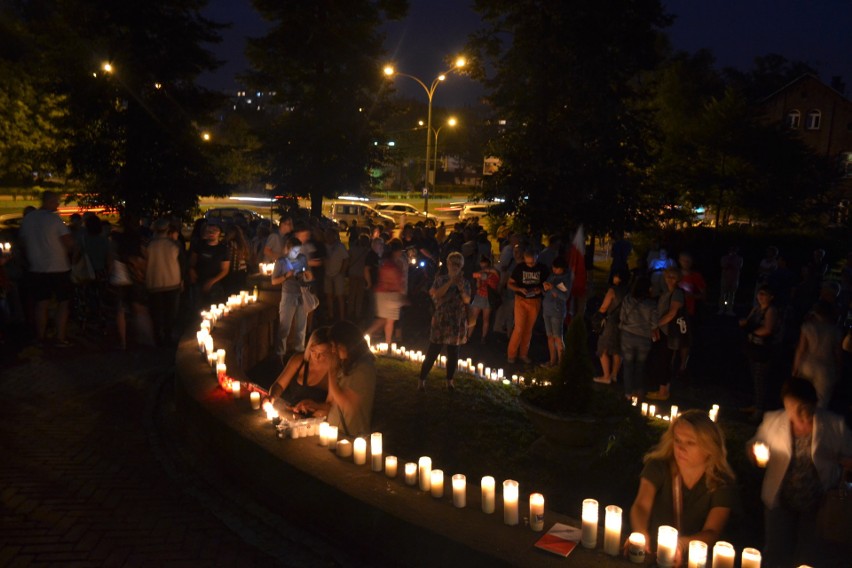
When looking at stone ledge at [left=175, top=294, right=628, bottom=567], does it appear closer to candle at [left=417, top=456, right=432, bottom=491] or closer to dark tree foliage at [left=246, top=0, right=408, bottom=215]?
candle at [left=417, top=456, right=432, bottom=491]

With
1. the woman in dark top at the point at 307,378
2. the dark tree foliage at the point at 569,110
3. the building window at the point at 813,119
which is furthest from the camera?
the building window at the point at 813,119

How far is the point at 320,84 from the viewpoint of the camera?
102 ft

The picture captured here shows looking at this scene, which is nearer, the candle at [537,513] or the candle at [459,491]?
the candle at [537,513]

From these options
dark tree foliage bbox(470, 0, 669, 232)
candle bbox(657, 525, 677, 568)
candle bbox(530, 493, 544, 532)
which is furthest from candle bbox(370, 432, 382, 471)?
dark tree foliage bbox(470, 0, 669, 232)

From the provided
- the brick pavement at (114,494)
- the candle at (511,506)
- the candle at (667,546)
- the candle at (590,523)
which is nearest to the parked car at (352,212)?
the brick pavement at (114,494)

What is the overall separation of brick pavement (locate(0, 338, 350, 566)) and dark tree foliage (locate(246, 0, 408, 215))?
78.8 ft

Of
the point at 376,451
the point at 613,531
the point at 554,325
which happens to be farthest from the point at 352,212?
the point at 613,531

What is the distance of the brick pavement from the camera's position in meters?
4.77

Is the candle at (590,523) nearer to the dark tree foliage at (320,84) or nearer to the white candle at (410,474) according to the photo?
the white candle at (410,474)

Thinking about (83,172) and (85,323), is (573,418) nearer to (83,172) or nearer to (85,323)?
(85,323)

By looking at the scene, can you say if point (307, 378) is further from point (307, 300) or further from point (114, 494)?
point (307, 300)

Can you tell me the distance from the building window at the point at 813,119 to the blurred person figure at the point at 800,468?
56181 millimetres

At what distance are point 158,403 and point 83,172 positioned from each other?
22407 millimetres

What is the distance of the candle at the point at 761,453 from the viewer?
4609 mm
